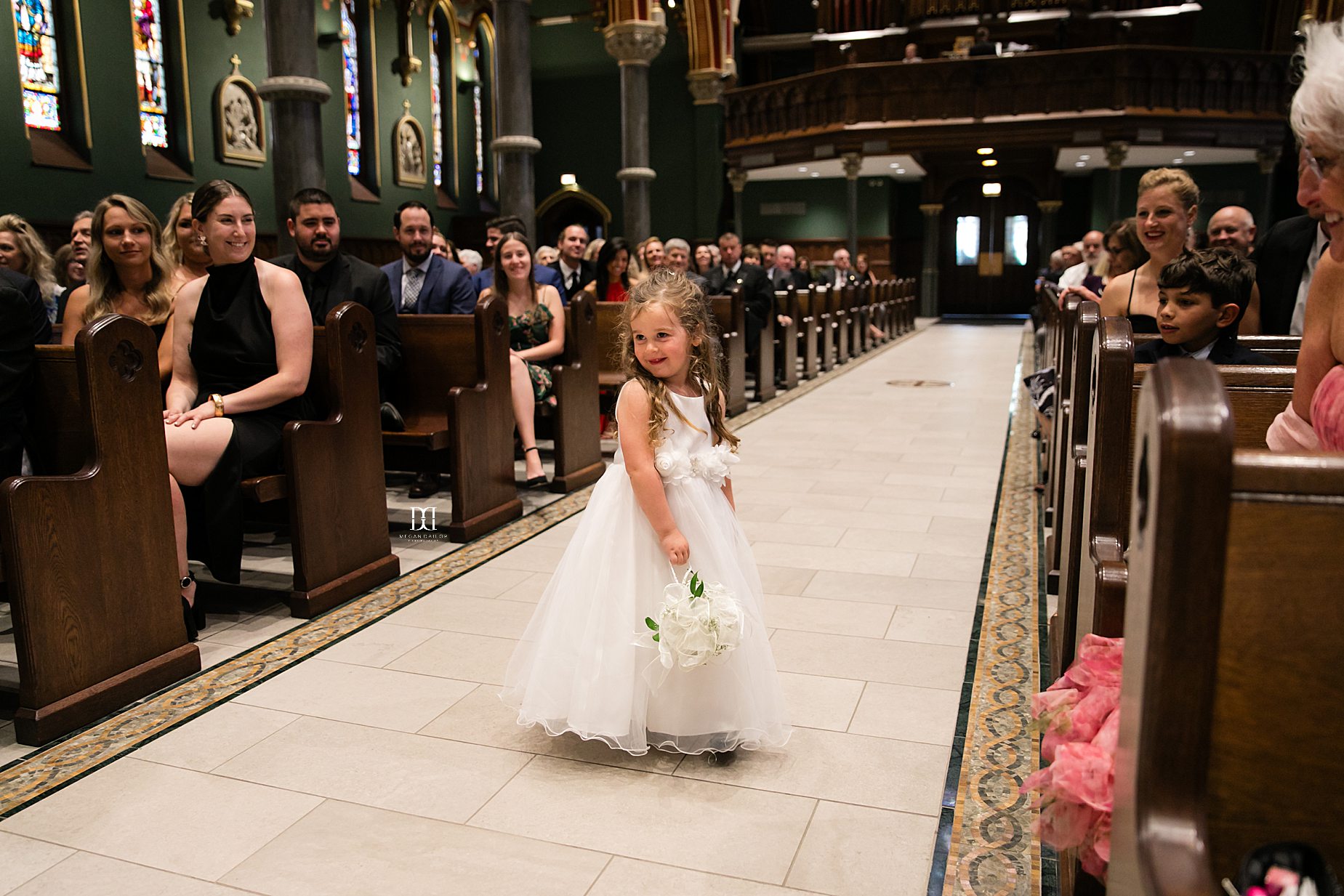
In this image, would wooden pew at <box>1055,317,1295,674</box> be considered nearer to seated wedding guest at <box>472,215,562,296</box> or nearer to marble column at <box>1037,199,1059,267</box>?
seated wedding guest at <box>472,215,562,296</box>

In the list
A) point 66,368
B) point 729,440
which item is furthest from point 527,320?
point 729,440

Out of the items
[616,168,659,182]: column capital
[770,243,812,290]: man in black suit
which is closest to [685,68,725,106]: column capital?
[616,168,659,182]: column capital

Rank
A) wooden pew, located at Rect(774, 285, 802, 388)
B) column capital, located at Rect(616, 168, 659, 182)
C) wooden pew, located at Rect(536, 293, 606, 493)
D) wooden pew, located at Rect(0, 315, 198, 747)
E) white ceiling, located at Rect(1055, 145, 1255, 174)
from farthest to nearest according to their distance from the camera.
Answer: white ceiling, located at Rect(1055, 145, 1255, 174)
column capital, located at Rect(616, 168, 659, 182)
wooden pew, located at Rect(774, 285, 802, 388)
wooden pew, located at Rect(536, 293, 606, 493)
wooden pew, located at Rect(0, 315, 198, 747)

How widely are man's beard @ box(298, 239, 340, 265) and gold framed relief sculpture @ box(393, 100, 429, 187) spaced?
45.9 ft

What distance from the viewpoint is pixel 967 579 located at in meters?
4.04

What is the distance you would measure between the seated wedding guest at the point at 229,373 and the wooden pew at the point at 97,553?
0.39m

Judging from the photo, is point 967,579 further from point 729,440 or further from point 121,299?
point 121,299

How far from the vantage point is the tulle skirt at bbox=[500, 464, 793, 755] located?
2.48m

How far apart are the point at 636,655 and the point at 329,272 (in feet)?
9.48

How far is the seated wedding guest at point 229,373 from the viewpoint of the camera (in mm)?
3467

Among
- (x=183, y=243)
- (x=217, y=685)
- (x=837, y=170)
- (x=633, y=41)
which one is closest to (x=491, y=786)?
(x=217, y=685)

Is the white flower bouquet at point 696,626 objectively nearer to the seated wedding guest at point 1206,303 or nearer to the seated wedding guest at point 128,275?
the seated wedding guest at point 1206,303

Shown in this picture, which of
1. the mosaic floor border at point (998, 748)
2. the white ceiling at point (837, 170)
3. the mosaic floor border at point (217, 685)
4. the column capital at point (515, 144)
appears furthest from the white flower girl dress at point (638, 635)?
the white ceiling at point (837, 170)

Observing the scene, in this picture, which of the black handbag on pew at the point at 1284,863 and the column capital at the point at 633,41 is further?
the column capital at the point at 633,41
